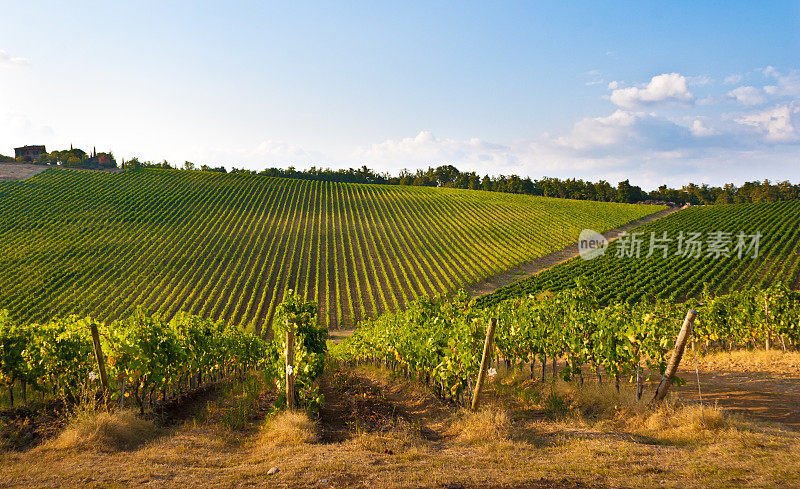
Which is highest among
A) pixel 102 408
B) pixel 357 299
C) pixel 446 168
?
pixel 446 168

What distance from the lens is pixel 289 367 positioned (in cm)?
876

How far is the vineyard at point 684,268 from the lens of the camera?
37.5 metres

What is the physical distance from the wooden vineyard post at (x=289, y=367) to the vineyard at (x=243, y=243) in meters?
22.2

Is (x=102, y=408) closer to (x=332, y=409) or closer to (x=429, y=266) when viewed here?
(x=332, y=409)

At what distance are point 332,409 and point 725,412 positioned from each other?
8562 mm

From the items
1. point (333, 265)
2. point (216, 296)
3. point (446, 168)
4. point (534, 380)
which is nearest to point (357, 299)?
point (333, 265)

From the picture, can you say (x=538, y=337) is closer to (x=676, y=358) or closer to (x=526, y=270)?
(x=676, y=358)

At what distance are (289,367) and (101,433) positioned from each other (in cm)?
345

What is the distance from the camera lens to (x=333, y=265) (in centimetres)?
4781

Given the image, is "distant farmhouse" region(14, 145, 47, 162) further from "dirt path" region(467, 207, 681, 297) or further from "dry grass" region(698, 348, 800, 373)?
"dry grass" region(698, 348, 800, 373)

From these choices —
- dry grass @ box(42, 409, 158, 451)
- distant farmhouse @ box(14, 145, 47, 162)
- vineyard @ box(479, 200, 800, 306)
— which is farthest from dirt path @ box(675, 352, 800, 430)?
distant farmhouse @ box(14, 145, 47, 162)

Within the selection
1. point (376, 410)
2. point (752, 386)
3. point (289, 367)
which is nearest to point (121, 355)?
point (289, 367)

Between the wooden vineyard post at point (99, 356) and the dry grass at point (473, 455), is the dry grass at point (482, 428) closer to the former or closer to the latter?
the dry grass at point (473, 455)

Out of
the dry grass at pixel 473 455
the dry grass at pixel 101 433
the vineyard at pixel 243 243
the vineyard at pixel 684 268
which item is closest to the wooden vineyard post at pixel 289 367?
the dry grass at pixel 473 455
